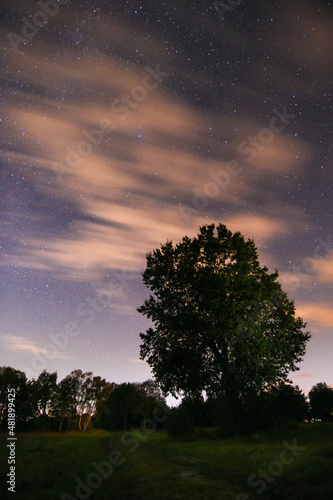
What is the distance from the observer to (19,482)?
389 inches

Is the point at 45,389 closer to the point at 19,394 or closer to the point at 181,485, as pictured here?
the point at 19,394

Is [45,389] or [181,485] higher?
[181,485]

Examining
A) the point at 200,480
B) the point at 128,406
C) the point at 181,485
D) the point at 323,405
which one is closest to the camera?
the point at 181,485

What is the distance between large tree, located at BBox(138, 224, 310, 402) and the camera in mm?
20016

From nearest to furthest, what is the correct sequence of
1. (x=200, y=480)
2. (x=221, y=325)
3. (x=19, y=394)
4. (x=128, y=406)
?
(x=200, y=480), (x=221, y=325), (x=19, y=394), (x=128, y=406)

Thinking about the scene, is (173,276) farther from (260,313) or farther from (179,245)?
(260,313)

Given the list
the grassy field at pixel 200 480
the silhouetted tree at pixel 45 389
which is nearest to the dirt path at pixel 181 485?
the grassy field at pixel 200 480

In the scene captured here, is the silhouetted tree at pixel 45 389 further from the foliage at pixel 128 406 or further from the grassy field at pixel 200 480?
the grassy field at pixel 200 480

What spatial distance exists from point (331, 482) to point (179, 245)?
18.0m

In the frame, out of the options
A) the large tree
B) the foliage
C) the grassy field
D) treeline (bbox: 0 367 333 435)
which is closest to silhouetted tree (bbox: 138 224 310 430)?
the large tree

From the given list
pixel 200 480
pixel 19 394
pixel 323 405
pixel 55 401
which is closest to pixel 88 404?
pixel 55 401

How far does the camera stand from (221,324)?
20109mm

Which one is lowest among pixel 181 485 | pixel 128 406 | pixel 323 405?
pixel 128 406

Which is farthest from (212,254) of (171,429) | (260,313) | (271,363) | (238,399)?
(171,429)
